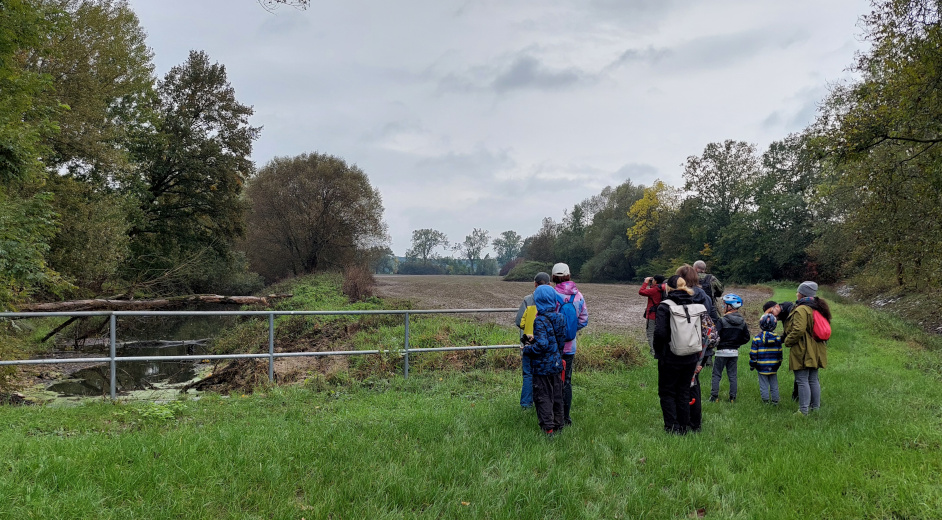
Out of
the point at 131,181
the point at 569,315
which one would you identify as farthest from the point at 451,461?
the point at 131,181

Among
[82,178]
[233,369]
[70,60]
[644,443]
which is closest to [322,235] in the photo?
[82,178]

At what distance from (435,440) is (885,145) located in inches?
548

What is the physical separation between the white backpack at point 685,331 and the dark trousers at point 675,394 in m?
0.25

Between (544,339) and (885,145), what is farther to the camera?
(885,145)

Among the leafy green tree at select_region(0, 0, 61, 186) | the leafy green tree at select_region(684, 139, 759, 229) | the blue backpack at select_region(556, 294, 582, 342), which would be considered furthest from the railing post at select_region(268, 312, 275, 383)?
the leafy green tree at select_region(684, 139, 759, 229)

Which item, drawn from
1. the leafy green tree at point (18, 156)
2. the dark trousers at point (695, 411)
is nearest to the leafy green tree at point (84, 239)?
the leafy green tree at point (18, 156)

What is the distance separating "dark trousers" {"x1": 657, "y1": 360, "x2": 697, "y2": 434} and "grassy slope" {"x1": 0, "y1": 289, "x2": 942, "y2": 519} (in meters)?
0.22

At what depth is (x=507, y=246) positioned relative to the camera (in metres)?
180

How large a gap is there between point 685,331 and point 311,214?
3856 cm

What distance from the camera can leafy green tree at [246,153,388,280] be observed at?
40.4 metres

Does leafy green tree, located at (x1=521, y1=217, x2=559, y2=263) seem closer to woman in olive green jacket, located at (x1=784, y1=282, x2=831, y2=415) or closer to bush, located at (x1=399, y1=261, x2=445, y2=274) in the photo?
bush, located at (x1=399, y1=261, x2=445, y2=274)

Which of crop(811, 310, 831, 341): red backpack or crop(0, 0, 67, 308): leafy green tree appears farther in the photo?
crop(0, 0, 67, 308): leafy green tree

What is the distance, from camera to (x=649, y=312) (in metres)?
7.58

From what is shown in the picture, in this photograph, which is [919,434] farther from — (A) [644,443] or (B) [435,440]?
(B) [435,440]
